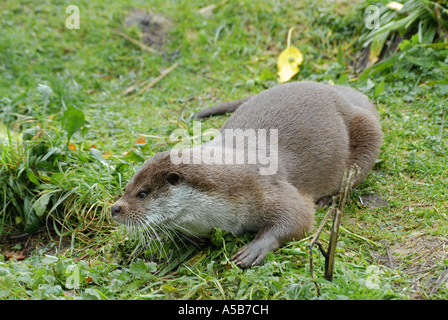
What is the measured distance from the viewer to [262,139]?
10.9ft

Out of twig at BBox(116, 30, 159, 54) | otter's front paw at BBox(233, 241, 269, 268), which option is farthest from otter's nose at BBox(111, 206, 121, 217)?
twig at BBox(116, 30, 159, 54)

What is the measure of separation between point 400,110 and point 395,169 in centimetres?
84

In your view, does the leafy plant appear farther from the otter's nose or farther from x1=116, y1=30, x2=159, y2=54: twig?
the otter's nose

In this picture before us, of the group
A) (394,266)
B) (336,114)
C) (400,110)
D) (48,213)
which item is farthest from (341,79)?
(48,213)

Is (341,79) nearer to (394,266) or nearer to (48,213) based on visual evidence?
(394,266)

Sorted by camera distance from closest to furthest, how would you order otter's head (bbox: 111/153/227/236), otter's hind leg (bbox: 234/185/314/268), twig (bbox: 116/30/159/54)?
otter's hind leg (bbox: 234/185/314/268), otter's head (bbox: 111/153/227/236), twig (bbox: 116/30/159/54)

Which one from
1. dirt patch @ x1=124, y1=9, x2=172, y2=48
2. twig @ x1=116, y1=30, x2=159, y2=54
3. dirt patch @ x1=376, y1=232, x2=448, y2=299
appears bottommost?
dirt patch @ x1=376, y1=232, x2=448, y2=299

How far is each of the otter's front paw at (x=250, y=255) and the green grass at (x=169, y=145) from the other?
51 millimetres

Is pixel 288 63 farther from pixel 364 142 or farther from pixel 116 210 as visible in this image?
pixel 116 210

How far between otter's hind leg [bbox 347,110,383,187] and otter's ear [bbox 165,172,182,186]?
4.50 ft

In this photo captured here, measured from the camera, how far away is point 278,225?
2.92 meters

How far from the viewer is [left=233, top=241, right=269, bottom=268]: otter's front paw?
106 inches

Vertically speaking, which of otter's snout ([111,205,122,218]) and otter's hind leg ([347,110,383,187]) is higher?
otter's hind leg ([347,110,383,187])

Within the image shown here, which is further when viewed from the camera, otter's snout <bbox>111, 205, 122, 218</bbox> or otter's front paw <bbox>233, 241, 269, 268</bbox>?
otter's snout <bbox>111, 205, 122, 218</bbox>
